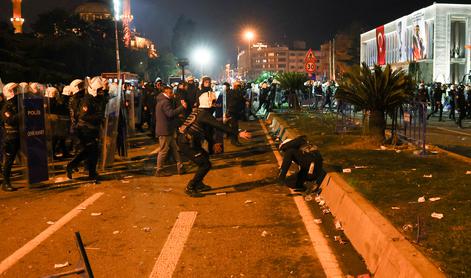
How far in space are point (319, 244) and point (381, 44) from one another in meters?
50.8

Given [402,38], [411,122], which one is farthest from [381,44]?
[411,122]

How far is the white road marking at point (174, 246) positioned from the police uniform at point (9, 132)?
4015 mm

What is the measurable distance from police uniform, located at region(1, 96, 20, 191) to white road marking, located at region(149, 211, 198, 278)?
4.01 m

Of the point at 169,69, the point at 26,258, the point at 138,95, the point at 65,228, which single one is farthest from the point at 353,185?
the point at 169,69

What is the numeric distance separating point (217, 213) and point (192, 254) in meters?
1.95

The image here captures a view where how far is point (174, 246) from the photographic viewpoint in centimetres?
637

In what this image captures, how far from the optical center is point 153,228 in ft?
23.6

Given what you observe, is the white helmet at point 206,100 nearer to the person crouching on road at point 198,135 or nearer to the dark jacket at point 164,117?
the person crouching on road at point 198,135

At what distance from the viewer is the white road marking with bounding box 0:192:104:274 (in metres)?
5.90

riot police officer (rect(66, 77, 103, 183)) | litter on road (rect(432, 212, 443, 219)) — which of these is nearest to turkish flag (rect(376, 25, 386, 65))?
riot police officer (rect(66, 77, 103, 183))

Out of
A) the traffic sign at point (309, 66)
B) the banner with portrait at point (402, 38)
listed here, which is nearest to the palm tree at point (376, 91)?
the traffic sign at point (309, 66)

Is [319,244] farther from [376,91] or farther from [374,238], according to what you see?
[376,91]

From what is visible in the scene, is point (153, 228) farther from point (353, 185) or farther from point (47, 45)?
point (47, 45)

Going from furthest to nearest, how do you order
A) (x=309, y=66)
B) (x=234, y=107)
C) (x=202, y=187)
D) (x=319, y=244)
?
(x=309, y=66) < (x=234, y=107) < (x=202, y=187) < (x=319, y=244)
